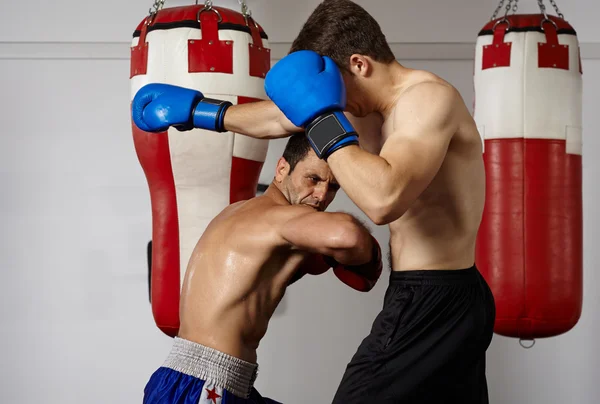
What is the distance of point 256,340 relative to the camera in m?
Answer: 2.08

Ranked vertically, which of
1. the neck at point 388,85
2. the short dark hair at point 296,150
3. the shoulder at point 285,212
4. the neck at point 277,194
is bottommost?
the shoulder at point 285,212

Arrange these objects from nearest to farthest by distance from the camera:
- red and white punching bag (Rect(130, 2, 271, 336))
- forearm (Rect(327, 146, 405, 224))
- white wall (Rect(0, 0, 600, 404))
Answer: forearm (Rect(327, 146, 405, 224)) → red and white punching bag (Rect(130, 2, 271, 336)) → white wall (Rect(0, 0, 600, 404))

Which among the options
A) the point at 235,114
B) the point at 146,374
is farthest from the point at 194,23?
the point at 146,374

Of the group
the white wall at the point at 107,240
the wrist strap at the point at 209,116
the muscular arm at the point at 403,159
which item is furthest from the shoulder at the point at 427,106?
the white wall at the point at 107,240

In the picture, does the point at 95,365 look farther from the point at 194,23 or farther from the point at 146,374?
the point at 194,23

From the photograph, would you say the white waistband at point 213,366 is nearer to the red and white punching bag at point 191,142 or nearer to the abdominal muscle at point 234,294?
the abdominal muscle at point 234,294

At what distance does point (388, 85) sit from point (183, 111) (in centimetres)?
68

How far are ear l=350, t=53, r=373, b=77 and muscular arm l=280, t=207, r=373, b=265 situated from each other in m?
0.37

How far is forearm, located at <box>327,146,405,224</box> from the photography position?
149cm

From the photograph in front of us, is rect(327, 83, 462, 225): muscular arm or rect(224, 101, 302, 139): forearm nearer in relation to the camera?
rect(327, 83, 462, 225): muscular arm

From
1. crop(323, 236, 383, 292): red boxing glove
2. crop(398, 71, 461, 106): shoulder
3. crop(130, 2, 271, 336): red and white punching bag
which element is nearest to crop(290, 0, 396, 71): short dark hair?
crop(398, 71, 461, 106): shoulder

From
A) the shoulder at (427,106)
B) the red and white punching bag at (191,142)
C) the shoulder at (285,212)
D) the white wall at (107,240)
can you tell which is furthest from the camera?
the white wall at (107,240)

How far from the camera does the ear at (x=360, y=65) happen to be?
1794 millimetres

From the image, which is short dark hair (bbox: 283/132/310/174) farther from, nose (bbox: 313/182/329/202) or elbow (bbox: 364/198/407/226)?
elbow (bbox: 364/198/407/226)
